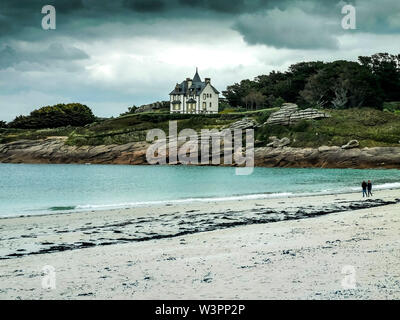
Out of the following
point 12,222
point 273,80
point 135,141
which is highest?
point 273,80

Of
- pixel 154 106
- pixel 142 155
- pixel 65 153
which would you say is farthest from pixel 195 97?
pixel 65 153

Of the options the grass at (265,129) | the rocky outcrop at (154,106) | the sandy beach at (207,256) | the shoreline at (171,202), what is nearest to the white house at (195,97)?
the rocky outcrop at (154,106)

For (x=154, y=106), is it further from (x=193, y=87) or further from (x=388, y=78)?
(x=388, y=78)

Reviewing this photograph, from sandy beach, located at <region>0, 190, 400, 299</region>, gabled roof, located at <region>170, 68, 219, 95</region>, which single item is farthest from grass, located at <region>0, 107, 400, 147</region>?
sandy beach, located at <region>0, 190, 400, 299</region>

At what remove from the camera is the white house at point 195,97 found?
116000 millimetres

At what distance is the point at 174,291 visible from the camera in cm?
965

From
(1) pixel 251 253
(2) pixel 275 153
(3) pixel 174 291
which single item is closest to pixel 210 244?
(1) pixel 251 253

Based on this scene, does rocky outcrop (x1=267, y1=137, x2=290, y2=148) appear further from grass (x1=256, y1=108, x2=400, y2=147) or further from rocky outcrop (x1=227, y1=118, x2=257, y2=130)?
rocky outcrop (x1=227, y1=118, x2=257, y2=130)

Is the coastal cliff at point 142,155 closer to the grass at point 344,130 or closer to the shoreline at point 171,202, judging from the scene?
the grass at point 344,130

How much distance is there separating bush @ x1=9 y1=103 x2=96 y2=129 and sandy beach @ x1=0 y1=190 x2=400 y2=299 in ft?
343

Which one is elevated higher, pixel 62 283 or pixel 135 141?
pixel 135 141

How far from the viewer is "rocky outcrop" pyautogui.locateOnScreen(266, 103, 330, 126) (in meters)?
87.8
